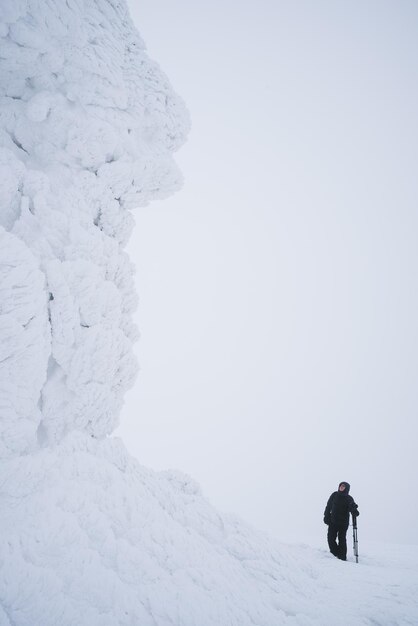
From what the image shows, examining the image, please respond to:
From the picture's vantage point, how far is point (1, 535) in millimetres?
4312

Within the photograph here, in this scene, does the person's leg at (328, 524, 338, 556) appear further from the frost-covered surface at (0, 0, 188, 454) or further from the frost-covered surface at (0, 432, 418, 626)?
the frost-covered surface at (0, 0, 188, 454)

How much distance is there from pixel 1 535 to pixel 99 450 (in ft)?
6.00

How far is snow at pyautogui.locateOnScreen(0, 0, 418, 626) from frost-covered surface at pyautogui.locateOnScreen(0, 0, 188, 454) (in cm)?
3

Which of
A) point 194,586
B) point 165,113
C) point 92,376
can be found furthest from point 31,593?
point 165,113

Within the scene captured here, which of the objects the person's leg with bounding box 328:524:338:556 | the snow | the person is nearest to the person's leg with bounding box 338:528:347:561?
the person

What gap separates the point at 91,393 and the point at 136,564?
2.68 metres

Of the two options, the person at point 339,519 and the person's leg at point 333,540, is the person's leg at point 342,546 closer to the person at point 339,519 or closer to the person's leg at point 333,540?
the person at point 339,519

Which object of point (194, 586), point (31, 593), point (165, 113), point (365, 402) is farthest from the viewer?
point (365, 402)

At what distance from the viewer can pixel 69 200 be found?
21.2ft

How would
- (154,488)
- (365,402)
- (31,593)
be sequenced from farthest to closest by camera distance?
(365,402), (154,488), (31,593)

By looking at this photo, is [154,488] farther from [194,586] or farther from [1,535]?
[1,535]

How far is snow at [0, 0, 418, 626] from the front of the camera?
4.32 meters

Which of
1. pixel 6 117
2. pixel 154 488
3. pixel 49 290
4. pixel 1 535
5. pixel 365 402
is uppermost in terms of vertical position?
pixel 365 402

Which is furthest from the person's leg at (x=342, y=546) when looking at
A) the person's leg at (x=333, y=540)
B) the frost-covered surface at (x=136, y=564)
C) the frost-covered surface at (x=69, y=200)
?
the frost-covered surface at (x=69, y=200)
